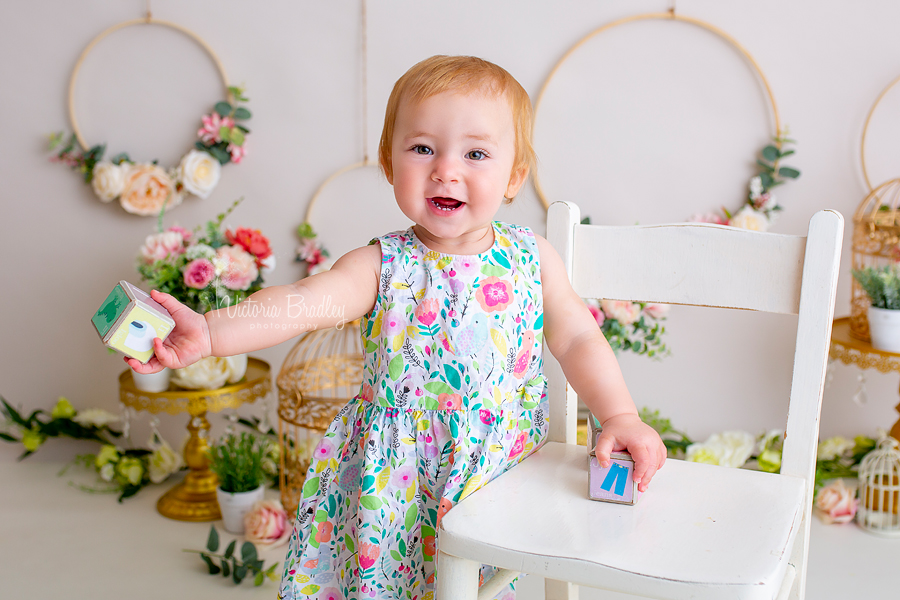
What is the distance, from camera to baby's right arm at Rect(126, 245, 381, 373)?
0.66m

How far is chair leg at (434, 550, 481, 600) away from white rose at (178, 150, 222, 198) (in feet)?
4.85

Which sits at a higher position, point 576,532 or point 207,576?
point 576,532

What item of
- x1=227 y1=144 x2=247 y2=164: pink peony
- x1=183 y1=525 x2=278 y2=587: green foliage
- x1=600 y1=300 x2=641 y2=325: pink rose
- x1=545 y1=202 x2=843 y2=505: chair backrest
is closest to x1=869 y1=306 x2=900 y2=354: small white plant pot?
x1=600 y1=300 x2=641 y2=325: pink rose

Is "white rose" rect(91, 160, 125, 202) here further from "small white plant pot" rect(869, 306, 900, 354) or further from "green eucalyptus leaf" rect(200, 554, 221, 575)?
"small white plant pot" rect(869, 306, 900, 354)

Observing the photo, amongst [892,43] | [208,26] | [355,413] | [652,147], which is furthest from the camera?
[208,26]

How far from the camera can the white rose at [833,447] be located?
5.79 ft

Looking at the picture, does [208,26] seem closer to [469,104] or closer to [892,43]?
[469,104]

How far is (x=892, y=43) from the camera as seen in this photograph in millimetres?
1651

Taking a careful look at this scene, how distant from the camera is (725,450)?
5.74ft

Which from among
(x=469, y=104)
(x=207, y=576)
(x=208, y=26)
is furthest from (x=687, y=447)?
(x=208, y=26)

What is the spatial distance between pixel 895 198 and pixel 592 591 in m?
1.19

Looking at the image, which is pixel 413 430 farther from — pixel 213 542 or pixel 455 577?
pixel 213 542

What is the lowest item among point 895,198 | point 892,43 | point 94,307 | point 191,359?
point 94,307

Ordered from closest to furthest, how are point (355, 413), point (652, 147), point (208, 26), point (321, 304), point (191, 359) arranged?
point (191, 359) < point (321, 304) < point (355, 413) < point (652, 147) < point (208, 26)
